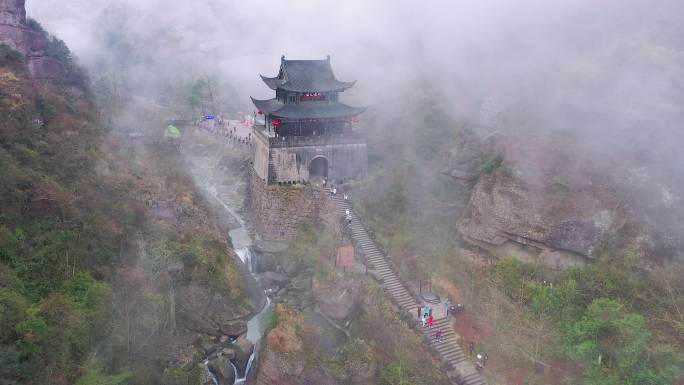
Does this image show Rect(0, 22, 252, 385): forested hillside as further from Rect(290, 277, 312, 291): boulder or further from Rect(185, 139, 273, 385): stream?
Rect(290, 277, 312, 291): boulder

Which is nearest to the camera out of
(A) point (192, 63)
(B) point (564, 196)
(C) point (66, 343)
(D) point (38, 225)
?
(C) point (66, 343)

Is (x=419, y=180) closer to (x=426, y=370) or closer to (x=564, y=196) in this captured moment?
(x=564, y=196)

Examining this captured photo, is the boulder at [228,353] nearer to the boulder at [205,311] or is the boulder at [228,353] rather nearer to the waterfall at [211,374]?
the waterfall at [211,374]

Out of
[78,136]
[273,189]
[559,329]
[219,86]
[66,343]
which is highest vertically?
[219,86]

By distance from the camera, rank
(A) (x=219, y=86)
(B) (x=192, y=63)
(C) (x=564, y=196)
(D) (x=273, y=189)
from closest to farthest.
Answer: (C) (x=564, y=196), (D) (x=273, y=189), (A) (x=219, y=86), (B) (x=192, y=63)

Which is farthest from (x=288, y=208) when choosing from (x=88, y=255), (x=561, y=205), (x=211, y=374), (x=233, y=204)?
(x=561, y=205)

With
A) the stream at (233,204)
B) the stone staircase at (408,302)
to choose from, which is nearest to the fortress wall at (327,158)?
the stone staircase at (408,302)

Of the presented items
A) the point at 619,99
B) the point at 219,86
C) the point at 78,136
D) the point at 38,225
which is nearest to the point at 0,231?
the point at 38,225
